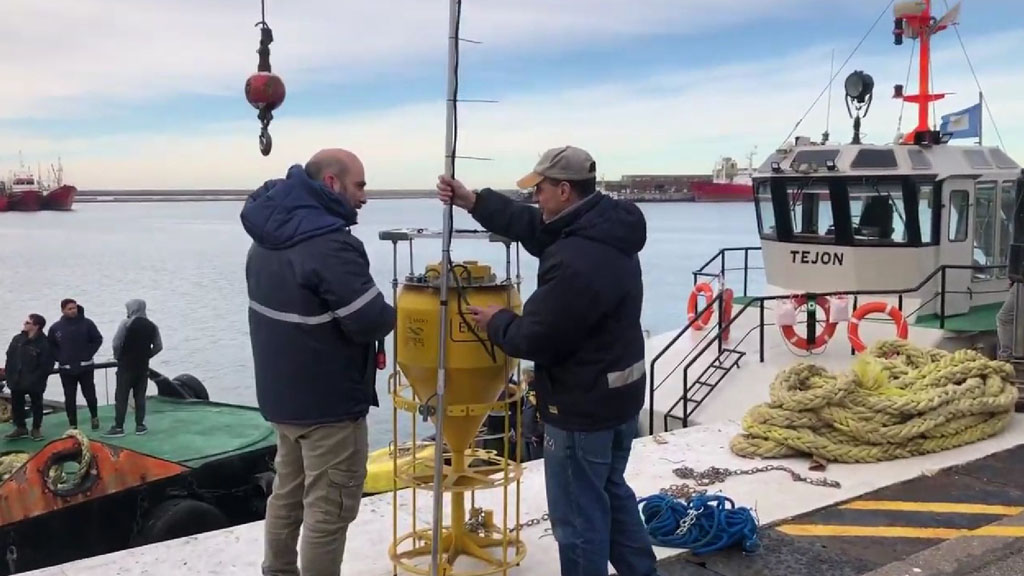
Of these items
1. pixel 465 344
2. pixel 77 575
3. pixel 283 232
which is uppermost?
pixel 283 232

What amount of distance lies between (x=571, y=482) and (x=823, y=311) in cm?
720

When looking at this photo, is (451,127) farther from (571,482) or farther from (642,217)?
(571,482)

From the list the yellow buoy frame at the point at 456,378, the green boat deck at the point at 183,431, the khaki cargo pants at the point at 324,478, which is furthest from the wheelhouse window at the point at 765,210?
the khaki cargo pants at the point at 324,478

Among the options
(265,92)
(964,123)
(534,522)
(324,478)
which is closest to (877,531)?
(534,522)

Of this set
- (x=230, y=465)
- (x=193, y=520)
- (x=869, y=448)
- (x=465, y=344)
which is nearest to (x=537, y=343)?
(x=465, y=344)

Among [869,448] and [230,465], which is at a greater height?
[869,448]

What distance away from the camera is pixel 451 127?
3.66 metres

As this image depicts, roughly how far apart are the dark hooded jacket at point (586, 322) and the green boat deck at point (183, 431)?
18.1 feet

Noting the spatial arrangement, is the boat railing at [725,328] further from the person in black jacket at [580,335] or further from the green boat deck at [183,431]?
the person in black jacket at [580,335]

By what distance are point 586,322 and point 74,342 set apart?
9.42m

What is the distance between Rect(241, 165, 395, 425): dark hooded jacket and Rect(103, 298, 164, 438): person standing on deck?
689 cm

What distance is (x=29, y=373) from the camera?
10820 mm

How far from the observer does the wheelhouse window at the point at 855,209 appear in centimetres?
1080

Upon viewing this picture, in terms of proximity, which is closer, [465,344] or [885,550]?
[465,344]
